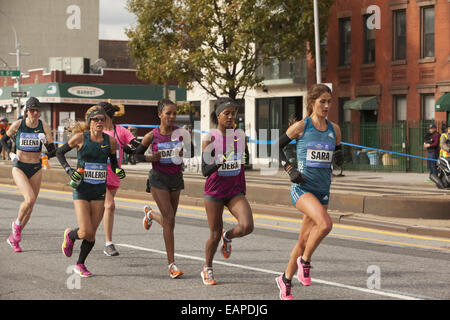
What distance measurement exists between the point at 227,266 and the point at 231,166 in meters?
1.84

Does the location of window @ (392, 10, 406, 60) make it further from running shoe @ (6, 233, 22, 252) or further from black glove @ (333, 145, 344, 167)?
black glove @ (333, 145, 344, 167)

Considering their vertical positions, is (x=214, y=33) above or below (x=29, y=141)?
above

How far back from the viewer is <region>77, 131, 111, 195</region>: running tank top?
8.65 meters

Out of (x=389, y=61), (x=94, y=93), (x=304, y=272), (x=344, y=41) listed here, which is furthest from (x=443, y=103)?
(x=94, y=93)

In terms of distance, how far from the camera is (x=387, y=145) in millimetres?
32875

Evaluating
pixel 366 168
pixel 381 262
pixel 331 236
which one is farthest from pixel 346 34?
pixel 381 262

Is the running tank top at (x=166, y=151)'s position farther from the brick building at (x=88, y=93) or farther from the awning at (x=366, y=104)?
the brick building at (x=88, y=93)

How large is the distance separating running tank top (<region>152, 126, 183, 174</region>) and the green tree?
923 inches

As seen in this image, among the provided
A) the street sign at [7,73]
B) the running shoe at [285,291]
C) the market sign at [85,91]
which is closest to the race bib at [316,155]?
the running shoe at [285,291]

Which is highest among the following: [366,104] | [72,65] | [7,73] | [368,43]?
[72,65]

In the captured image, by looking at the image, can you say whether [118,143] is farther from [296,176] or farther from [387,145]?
[387,145]

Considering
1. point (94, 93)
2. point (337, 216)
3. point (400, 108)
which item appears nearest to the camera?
point (337, 216)

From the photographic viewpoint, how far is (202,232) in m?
12.9
